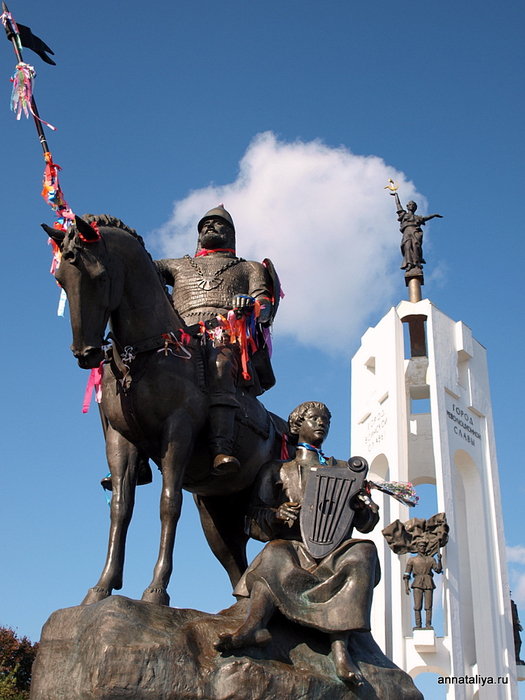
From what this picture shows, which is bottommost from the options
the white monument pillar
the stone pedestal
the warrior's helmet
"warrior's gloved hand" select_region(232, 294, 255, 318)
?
the stone pedestal

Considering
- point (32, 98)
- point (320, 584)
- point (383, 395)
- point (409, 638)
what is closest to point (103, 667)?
point (320, 584)

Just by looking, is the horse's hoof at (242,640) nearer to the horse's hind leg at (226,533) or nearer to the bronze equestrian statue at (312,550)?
the bronze equestrian statue at (312,550)

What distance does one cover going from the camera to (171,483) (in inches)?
228

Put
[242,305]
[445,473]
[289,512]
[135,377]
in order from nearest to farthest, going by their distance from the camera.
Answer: [135,377]
[289,512]
[242,305]
[445,473]

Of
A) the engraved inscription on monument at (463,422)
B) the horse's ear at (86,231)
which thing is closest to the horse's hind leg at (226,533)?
the horse's ear at (86,231)

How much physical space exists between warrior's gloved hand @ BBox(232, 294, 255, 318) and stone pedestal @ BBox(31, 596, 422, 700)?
2410 mm

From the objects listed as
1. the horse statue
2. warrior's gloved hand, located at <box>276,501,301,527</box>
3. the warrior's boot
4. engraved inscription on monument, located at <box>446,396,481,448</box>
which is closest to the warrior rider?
the warrior's boot

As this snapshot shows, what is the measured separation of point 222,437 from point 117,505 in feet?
2.92

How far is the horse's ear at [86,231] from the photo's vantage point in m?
5.49

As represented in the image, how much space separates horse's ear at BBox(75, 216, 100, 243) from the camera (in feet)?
18.0

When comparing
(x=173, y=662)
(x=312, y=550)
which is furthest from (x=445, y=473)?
(x=173, y=662)

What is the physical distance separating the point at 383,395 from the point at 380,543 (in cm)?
506

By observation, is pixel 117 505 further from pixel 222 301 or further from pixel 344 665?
pixel 222 301

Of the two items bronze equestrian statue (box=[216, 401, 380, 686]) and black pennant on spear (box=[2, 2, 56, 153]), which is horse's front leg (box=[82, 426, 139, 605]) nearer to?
bronze equestrian statue (box=[216, 401, 380, 686])
